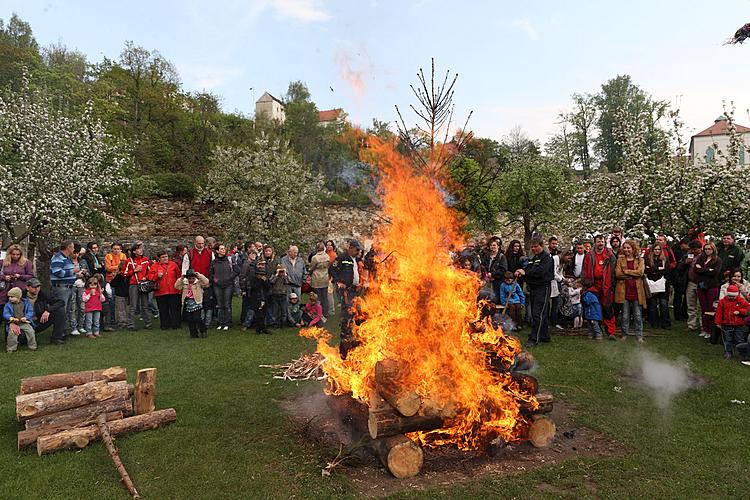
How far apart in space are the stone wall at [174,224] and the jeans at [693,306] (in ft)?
52.6

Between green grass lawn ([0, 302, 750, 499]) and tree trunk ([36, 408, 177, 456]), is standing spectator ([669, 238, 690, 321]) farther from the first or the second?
tree trunk ([36, 408, 177, 456])

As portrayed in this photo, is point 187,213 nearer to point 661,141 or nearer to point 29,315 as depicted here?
point 29,315

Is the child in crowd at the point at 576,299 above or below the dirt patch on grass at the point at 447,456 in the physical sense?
above

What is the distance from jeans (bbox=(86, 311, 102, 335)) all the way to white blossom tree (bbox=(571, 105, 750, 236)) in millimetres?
15887

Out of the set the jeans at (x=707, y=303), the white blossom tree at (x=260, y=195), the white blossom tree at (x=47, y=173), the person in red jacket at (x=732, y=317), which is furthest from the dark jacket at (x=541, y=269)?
the white blossom tree at (x=260, y=195)

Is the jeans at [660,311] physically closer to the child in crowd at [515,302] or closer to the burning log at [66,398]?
the child in crowd at [515,302]

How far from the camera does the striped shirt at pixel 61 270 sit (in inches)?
427

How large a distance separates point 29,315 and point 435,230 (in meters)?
9.00

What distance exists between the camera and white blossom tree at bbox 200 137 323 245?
25438mm

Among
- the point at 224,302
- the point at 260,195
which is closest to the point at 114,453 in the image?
the point at 224,302

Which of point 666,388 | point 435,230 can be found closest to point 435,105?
point 435,230

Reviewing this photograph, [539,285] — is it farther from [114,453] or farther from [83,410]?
[83,410]

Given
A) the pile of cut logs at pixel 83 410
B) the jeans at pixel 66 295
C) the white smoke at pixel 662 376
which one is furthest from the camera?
the jeans at pixel 66 295

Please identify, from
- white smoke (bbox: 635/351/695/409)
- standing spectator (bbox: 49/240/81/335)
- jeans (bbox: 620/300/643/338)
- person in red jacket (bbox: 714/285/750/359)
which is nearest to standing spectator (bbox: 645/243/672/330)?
jeans (bbox: 620/300/643/338)
